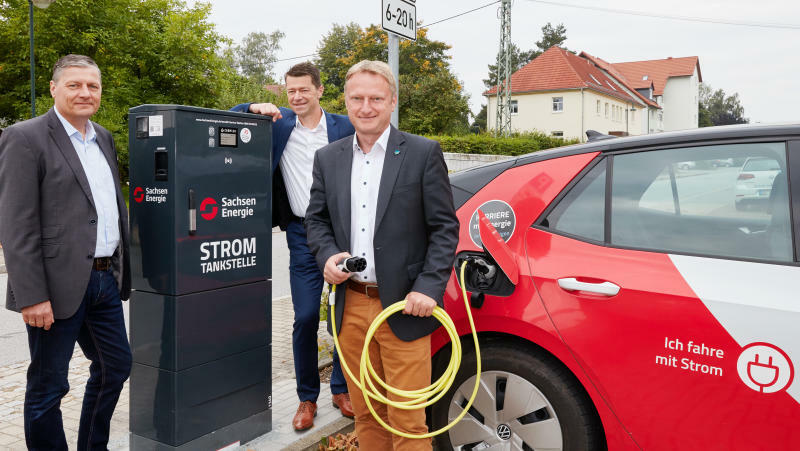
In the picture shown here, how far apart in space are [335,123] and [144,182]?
1.24 meters

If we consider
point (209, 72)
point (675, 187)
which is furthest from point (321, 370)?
point (209, 72)

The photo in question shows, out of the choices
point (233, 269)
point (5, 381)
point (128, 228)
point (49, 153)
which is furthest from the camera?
point (5, 381)

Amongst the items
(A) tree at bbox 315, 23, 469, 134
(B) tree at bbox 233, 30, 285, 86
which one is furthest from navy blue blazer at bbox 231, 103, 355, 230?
(B) tree at bbox 233, 30, 285, 86

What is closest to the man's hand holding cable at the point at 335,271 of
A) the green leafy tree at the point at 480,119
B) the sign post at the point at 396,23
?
the sign post at the point at 396,23

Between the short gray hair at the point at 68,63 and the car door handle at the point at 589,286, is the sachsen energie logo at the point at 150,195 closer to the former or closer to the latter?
the short gray hair at the point at 68,63

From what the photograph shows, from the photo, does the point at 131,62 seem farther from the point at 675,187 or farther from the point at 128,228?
the point at 675,187

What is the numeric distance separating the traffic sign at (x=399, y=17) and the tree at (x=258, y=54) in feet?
172

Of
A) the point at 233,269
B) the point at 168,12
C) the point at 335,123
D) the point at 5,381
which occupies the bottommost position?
the point at 5,381

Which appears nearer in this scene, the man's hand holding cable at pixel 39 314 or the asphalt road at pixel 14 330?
the man's hand holding cable at pixel 39 314

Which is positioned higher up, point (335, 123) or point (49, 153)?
point (335, 123)

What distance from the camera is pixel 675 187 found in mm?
2557

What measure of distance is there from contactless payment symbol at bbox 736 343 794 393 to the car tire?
0.62 meters

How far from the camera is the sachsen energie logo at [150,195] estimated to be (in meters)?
2.90

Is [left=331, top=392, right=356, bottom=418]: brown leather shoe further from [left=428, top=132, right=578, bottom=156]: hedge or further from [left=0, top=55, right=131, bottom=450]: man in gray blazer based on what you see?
[left=428, top=132, right=578, bottom=156]: hedge
